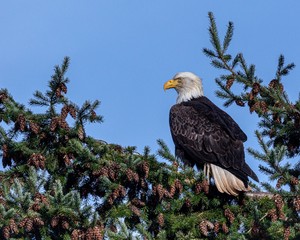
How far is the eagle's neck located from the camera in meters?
10.4

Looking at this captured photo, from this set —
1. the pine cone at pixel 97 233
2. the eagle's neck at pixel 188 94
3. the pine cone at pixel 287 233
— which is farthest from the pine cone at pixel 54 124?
the eagle's neck at pixel 188 94

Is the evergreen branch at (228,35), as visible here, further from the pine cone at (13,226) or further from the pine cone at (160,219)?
the pine cone at (13,226)

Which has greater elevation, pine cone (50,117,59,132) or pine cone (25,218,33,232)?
pine cone (50,117,59,132)

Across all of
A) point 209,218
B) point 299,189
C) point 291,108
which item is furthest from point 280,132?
point 299,189

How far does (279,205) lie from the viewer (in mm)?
5875

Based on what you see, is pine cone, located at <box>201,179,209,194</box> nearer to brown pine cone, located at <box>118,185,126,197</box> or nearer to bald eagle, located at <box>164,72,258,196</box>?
bald eagle, located at <box>164,72,258,196</box>

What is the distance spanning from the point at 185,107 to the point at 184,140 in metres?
0.69

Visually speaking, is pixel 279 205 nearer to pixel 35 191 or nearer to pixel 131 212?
pixel 131 212

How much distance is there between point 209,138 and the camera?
8859mm

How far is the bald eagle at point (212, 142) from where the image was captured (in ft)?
26.3

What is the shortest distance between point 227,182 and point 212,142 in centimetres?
112

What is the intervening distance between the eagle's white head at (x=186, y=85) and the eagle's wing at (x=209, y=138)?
2.10 ft

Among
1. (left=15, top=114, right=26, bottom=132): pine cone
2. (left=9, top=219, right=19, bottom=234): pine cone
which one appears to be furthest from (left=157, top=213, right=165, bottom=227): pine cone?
(left=15, top=114, right=26, bottom=132): pine cone

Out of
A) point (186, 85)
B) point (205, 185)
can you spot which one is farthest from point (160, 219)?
point (186, 85)
